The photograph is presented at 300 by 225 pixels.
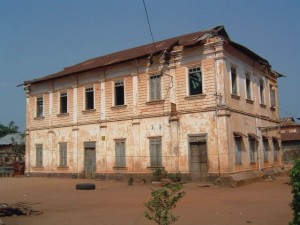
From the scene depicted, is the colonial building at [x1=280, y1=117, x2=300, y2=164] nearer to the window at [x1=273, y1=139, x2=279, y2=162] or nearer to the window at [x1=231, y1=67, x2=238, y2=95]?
the window at [x1=273, y1=139, x2=279, y2=162]

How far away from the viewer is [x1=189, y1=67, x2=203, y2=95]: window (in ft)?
63.0

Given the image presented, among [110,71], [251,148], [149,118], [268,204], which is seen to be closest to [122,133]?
[149,118]

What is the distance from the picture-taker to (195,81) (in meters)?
19.4

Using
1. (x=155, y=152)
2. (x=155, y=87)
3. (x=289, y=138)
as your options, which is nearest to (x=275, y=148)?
(x=155, y=152)

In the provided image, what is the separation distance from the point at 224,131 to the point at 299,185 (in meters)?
12.5

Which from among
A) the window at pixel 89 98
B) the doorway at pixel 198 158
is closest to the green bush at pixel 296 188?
the doorway at pixel 198 158

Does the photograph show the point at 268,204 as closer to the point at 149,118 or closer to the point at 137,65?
the point at 149,118

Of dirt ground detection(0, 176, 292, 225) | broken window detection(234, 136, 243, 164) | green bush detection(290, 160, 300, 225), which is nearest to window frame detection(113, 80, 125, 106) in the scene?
broken window detection(234, 136, 243, 164)

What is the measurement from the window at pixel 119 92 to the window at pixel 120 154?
250cm

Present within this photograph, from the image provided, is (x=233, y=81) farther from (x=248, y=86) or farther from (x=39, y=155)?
(x=39, y=155)

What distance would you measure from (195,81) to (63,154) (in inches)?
439

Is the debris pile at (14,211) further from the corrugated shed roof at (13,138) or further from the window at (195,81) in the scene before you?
the corrugated shed roof at (13,138)

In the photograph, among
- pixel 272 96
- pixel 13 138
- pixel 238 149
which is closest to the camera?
pixel 238 149

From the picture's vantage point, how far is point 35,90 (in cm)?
2756
